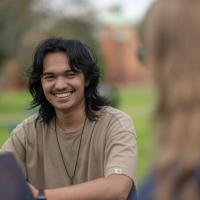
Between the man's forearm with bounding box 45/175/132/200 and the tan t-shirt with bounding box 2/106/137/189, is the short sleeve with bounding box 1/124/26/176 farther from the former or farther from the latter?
the man's forearm with bounding box 45/175/132/200

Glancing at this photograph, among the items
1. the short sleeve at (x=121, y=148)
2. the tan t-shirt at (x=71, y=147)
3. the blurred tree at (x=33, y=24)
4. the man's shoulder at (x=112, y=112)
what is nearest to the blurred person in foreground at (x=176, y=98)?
the short sleeve at (x=121, y=148)

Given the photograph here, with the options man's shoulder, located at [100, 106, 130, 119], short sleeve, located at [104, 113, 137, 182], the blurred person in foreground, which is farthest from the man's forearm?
the blurred person in foreground

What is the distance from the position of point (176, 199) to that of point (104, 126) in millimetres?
1910

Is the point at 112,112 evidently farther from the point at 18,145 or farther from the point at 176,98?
the point at 176,98

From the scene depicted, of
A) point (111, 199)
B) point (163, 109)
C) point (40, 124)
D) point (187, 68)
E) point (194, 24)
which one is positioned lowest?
point (111, 199)

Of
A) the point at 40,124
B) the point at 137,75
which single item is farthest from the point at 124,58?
the point at 40,124

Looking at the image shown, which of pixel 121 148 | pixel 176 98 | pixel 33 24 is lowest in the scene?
pixel 33 24

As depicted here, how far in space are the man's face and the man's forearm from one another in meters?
0.61

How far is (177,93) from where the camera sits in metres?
1.86

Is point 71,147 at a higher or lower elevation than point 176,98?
lower

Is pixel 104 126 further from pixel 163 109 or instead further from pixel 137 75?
pixel 137 75

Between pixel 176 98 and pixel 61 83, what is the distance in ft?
6.52

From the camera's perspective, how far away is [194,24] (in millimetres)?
1864

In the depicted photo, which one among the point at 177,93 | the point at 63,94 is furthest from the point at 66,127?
the point at 177,93
